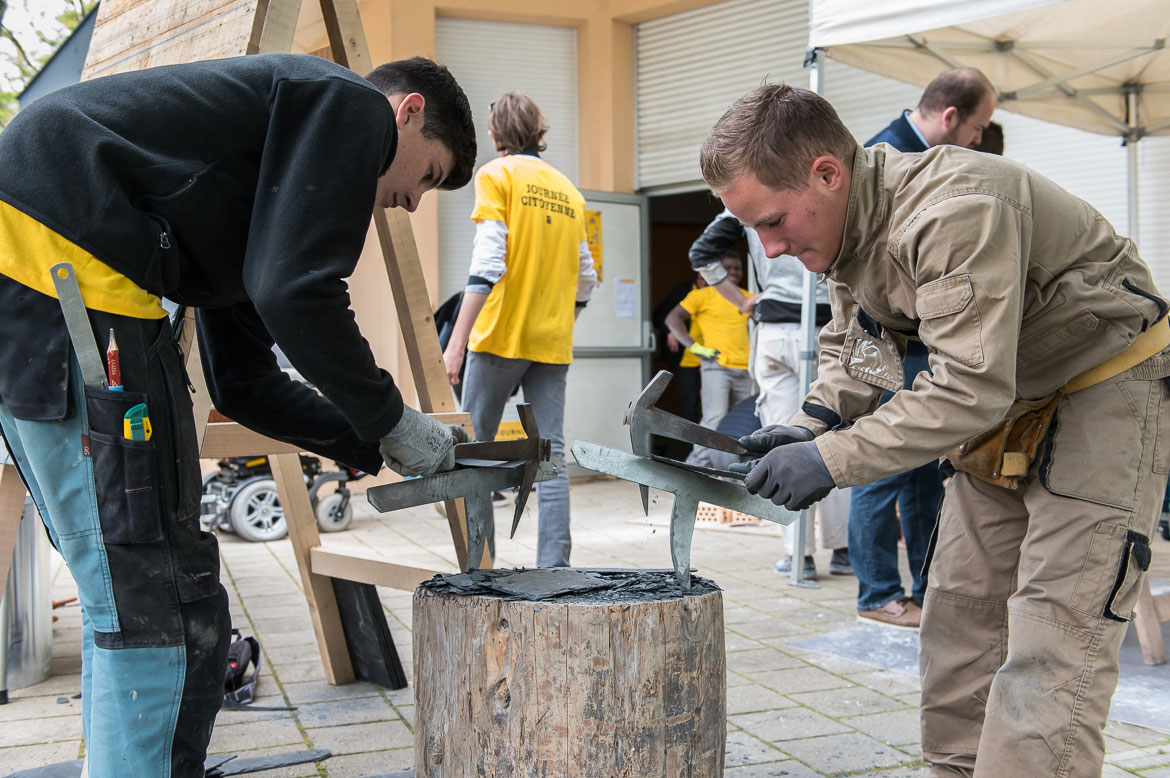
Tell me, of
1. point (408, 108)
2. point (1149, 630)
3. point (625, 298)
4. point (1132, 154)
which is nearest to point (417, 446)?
point (408, 108)

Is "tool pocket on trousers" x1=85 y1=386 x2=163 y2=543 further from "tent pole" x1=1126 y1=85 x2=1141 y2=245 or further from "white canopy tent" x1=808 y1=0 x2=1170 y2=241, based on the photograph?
"tent pole" x1=1126 y1=85 x2=1141 y2=245

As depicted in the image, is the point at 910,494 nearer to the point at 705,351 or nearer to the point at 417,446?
the point at 417,446

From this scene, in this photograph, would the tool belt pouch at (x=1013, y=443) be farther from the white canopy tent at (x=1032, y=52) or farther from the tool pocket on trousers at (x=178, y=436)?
the white canopy tent at (x=1032, y=52)

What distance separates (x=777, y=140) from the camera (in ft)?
6.53

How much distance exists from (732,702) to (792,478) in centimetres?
165

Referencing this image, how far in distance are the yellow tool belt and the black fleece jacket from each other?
1.35 meters

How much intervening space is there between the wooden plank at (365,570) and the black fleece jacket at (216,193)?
1122 millimetres

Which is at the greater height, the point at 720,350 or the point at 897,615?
the point at 720,350

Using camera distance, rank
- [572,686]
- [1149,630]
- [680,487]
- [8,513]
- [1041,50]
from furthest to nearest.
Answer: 1. [1041,50]
2. [1149,630]
3. [8,513]
4. [680,487]
5. [572,686]

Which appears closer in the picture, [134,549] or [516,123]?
[134,549]

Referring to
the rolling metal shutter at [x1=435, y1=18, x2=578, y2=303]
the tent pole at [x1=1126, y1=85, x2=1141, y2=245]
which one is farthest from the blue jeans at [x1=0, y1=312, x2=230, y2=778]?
the rolling metal shutter at [x1=435, y1=18, x2=578, y2=303]

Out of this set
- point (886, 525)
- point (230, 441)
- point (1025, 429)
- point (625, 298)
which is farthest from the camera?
point (625, 298)

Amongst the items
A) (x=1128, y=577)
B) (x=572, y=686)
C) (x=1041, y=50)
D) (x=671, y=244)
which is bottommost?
(x=572, y=686)

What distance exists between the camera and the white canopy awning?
3990 mm
